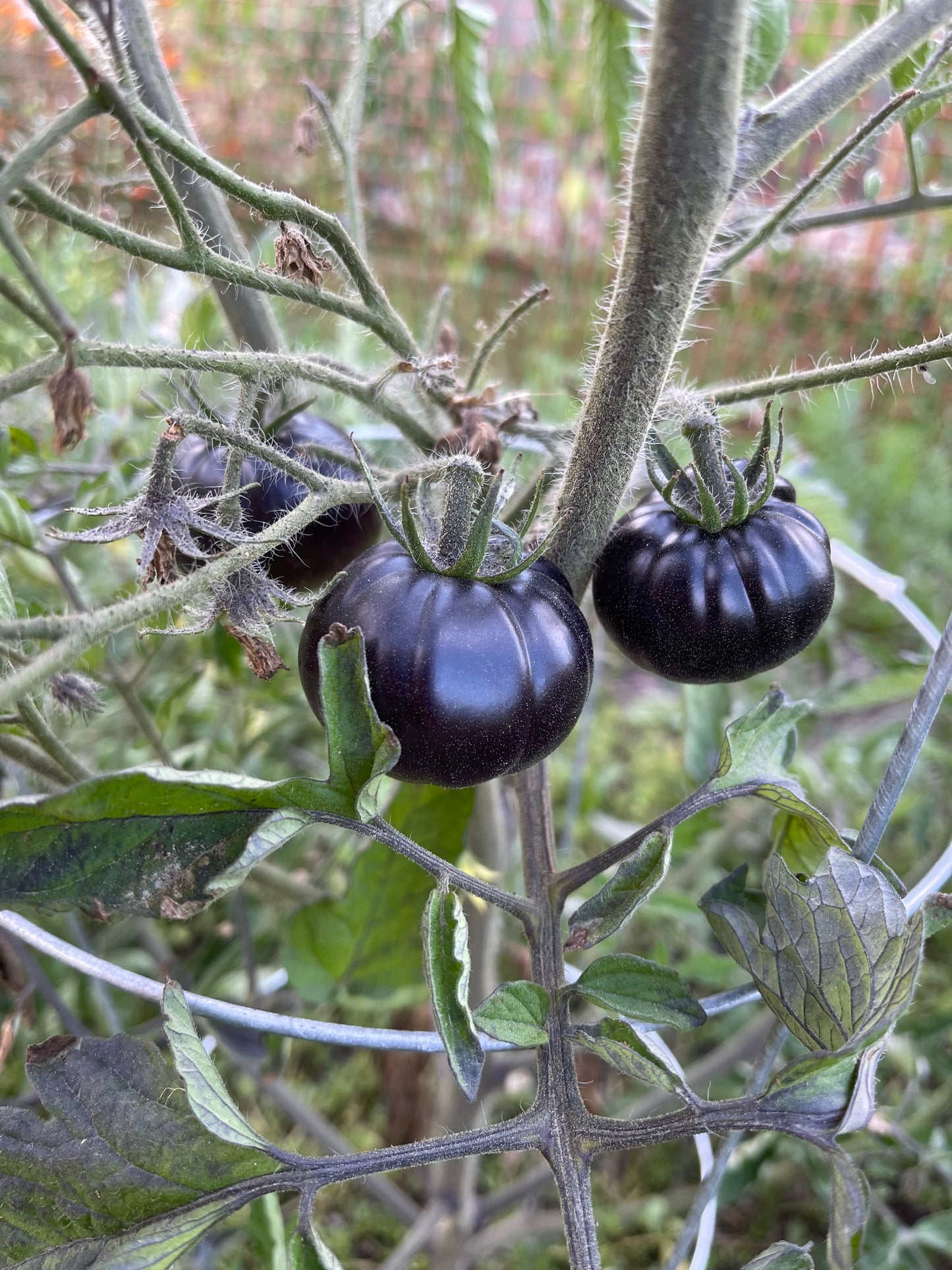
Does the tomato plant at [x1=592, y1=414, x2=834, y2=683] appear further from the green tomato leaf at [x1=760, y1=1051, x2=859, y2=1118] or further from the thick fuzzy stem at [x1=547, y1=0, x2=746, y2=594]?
the green tomato leaf at [x1=760, y1=1051, x2=859, y2=1118]

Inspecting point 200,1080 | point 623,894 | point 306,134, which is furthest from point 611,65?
point 200,1080

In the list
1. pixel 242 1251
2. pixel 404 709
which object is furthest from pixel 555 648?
pixel 242 1251

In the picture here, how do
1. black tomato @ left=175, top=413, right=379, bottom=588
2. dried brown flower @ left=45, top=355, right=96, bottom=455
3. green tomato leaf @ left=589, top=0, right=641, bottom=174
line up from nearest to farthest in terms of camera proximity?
1. dried brown flower @ left=45, top=355, right=96, bottom=455
2. black tomato @ left=175, top=413, right=379, bottom=588
3. green tomato leaf @ left=589, top=0, right=641, bottom=174

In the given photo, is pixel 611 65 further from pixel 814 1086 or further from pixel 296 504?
pixel 814 1086

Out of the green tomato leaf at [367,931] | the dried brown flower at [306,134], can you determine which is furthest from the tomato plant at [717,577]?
the dried brown flower at [306,134]

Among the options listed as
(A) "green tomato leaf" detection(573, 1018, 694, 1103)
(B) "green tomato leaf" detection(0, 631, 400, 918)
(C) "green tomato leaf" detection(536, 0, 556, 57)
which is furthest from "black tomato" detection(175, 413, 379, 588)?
(C) "green tomato leaf" detection(536, 0, 556, 57)

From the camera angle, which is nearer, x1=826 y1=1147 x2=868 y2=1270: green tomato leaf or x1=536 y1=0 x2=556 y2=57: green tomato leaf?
x1=826 y1=1147 x2=868 y2=1270: green tomato leaf
